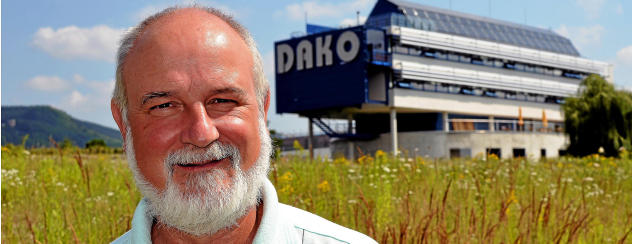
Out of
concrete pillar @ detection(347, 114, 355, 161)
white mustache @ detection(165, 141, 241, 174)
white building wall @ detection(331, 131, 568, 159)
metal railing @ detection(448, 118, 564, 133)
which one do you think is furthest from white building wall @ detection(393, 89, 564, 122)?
white mustache @ detection(165, 141, 241, 174)

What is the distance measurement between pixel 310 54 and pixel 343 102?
16.9 ft

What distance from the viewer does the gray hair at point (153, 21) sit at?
2.45 metres

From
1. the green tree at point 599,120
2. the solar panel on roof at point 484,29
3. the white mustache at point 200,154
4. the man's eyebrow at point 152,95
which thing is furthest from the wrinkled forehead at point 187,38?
the solar panel on roof at point 484,29

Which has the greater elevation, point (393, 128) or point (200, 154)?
point (393, 128)

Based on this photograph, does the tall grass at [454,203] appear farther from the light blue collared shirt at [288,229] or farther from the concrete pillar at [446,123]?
the concrete pillar at [446,123]

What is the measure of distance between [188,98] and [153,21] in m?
0.42

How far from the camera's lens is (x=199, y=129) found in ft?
7.19

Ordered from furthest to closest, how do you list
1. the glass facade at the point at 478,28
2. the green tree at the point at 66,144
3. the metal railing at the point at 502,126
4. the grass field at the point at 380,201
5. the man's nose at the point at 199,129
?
the metal railing at the point at 502,126 < the glass facade at the point at 478,28 < the green tree at the point at 66,144 < the grass field at the point at 380,201 < the man's nose at the point at 199,129

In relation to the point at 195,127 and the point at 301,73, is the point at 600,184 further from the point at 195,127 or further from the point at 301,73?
the point at 301,73

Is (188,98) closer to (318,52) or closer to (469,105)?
(318,52)

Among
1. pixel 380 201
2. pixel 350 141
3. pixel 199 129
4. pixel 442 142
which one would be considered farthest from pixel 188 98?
pixel 350 141

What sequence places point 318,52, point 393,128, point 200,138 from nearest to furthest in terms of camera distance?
point 200,138, point 318,52, point 393,128

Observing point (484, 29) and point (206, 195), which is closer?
point (206, 195)

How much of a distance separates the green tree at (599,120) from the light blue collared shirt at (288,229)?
148ft
